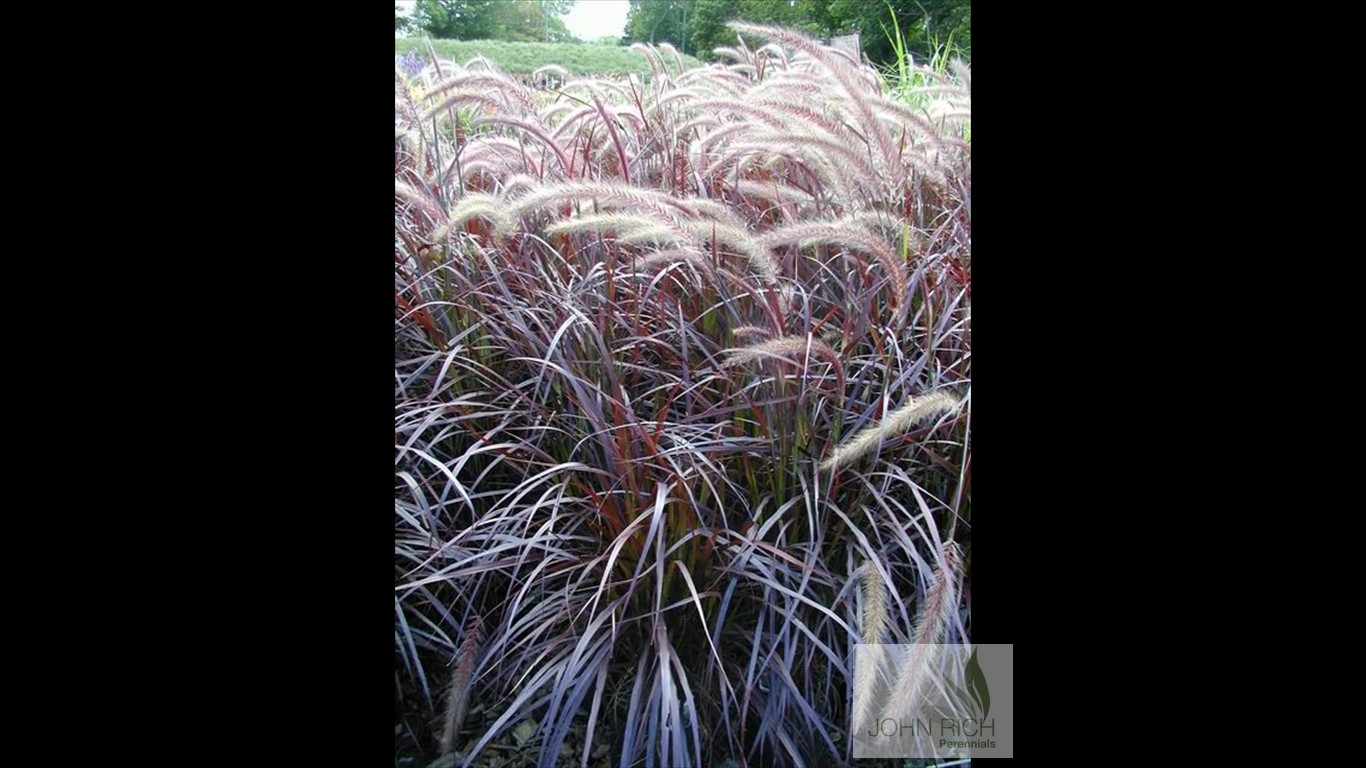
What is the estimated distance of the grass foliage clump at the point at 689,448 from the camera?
1313mm

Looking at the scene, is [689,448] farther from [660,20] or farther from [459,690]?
[660,20]

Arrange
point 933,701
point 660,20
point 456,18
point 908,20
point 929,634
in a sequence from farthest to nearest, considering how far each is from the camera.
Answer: point 908,20, point 456,18, point 660,20, point 933,701, point 929,634

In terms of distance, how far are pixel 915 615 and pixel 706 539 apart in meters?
0.40

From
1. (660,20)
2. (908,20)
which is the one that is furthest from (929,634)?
(908,20)

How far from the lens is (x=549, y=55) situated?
2.83m

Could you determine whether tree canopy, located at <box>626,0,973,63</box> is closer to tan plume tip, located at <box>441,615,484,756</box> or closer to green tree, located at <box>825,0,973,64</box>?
green tree, located at <box>825,0,973,64</box>

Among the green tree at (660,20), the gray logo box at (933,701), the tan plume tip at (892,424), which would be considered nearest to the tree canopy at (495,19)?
the green tree at (660,20)

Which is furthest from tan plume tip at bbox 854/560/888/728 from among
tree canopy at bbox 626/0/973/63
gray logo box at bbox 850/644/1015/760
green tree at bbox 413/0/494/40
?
green tree at bbox 413/0/494/40

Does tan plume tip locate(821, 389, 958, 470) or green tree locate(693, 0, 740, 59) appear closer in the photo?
tan plume tip locate(821, 389, 958, 470)

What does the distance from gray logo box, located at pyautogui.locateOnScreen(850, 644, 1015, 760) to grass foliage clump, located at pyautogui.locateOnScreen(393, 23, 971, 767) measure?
0.03 m

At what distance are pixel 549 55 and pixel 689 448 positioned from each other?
2.00m

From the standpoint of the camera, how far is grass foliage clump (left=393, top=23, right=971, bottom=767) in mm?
1313
